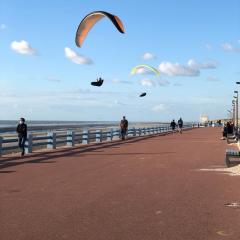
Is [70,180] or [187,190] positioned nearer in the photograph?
[187,190]

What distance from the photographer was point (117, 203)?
32.5ft

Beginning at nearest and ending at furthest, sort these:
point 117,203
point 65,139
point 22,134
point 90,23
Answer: point 117,203, point 90,23, point 22,134, point 65,139

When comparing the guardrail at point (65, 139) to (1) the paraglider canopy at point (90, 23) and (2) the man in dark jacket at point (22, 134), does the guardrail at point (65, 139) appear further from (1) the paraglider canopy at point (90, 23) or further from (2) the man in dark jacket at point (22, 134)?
(1) the paraglider canopy at point (90, 23)

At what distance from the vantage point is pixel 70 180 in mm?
13562

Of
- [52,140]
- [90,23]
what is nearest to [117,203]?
[90,23]

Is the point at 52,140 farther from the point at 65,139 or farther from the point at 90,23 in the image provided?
the point at 65,139

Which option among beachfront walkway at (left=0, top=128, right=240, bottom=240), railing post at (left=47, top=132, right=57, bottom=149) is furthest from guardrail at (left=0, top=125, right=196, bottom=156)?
beachfront walkway at (left=0, top=128, right=240, bottom=240)

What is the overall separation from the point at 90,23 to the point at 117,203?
1207cm

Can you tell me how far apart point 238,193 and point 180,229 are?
3993 millimetres

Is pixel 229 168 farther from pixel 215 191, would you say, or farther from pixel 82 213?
pixel 82 213

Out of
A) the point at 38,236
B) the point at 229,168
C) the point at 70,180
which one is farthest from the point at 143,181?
the point at 38,236

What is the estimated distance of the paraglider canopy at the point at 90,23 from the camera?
740 inches

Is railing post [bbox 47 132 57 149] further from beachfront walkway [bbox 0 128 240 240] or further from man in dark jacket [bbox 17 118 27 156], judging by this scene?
beachfront walkway [bbox 0 128 240 240]

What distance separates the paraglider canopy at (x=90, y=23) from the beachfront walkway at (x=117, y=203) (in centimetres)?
501
